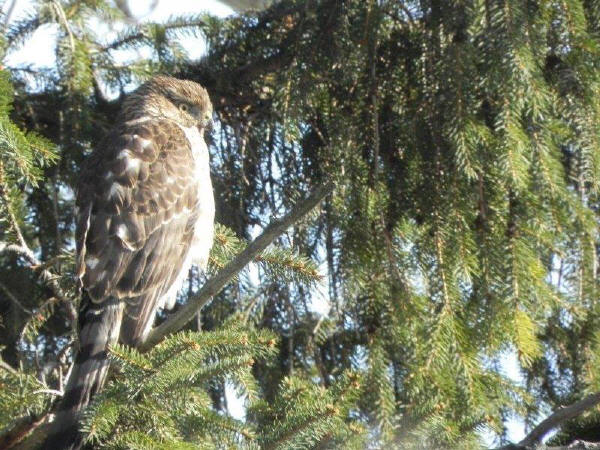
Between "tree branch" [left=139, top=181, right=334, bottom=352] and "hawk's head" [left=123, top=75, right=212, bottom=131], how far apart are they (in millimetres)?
1883

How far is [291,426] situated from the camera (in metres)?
2.73

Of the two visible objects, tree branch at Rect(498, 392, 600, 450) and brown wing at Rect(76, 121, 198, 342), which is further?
brown wing at Rect(76, 121, 198, 342)

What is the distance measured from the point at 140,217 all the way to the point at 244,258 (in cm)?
135

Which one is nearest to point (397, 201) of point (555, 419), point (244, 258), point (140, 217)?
point (140, 217)

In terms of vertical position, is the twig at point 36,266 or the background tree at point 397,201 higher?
the background tree at point 397,201

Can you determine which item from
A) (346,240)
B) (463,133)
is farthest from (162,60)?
(463,133)

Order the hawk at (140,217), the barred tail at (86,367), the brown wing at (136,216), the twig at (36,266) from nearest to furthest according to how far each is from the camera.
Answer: the barred tail at (86,367) → the twig at (36,266) → the hawk at (140,217) → the brown wing at (136,216)

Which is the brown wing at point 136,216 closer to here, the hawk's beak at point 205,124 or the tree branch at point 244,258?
the hawk's beak at point 205,124

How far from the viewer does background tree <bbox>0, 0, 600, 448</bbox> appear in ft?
12.6

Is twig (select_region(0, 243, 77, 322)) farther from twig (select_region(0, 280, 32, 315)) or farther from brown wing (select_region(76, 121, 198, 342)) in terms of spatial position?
twig (select_region(0, 280, 32, 315))

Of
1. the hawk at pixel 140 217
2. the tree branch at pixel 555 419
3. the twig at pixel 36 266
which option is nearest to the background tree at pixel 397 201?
the twig at pixel 36 266

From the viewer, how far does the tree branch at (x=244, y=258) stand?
9.78 ft

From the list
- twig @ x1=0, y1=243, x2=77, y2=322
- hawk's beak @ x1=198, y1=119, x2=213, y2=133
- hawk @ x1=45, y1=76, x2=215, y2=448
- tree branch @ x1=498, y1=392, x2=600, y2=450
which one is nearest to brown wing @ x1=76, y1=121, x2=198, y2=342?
hawk @ x1=45, y1=76, x2=215, y2=448

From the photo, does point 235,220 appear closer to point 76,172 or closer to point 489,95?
point 76,172
